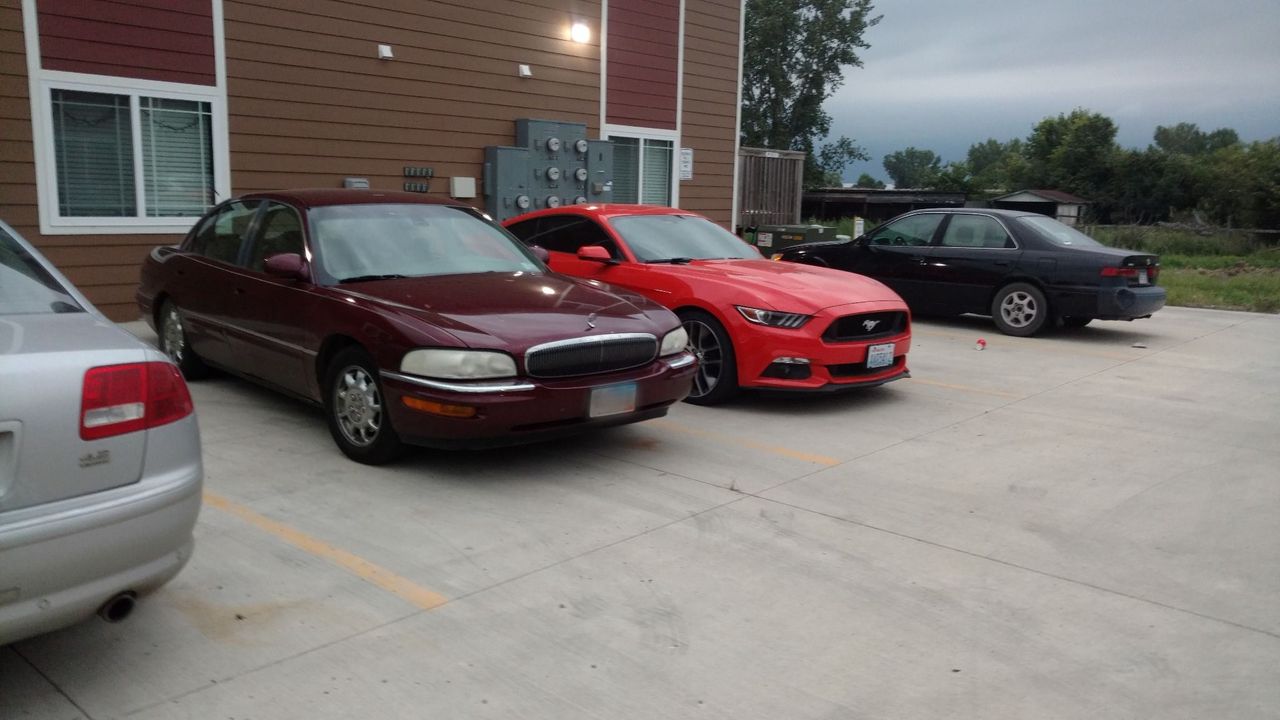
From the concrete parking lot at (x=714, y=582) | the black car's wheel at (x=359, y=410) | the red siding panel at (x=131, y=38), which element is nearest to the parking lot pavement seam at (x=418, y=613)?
the concrete parking lot at (x=714, y=582)

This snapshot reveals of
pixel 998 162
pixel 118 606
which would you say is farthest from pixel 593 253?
pixel 998 162

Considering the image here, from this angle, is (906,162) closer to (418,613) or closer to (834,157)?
(834,157)

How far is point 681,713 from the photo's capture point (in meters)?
2.94

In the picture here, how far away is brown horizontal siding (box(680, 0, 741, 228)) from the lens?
50.4ft

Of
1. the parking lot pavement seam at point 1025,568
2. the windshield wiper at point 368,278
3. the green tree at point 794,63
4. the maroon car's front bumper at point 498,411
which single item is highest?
the green tree at point 794,63

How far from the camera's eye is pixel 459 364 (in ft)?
15.6

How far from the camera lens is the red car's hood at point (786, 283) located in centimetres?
671

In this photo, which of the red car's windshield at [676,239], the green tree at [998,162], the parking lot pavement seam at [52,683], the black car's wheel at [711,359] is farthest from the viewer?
the green tree at [998,162]

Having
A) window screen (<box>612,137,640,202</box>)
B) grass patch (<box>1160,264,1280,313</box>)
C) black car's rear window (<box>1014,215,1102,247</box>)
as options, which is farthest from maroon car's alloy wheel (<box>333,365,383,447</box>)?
grass patch (<box>1160,264,1280,313</box>)

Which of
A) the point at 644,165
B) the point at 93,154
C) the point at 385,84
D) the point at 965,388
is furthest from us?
the point at 644,165

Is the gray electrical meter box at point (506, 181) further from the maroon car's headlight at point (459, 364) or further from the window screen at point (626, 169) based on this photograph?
the maroon car's headlight at point (459, 364)

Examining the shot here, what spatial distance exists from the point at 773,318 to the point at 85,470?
4.69 metres

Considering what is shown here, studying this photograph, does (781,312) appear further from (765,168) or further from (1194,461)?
(765,168)

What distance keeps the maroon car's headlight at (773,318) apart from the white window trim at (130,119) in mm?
6236
